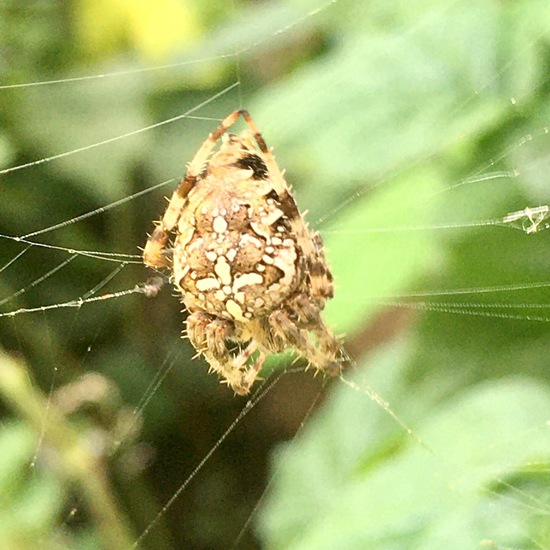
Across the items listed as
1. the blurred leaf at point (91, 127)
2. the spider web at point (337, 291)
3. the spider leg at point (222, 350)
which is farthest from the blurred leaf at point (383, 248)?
the blurred leaf at point (91, 127)

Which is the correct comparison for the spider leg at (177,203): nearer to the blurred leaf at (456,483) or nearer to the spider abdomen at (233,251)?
the spider abdomen at (233,251)

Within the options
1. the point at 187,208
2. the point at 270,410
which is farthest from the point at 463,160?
the point at 270,410

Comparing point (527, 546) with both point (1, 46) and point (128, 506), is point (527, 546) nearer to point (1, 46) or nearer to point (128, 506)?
point (128, 506)

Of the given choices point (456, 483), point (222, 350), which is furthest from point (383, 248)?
point (456, 483)

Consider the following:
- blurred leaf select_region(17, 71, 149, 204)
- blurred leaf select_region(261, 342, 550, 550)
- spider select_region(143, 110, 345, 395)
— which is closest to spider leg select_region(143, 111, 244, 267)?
spider select_region(143, 110, 345, 395)

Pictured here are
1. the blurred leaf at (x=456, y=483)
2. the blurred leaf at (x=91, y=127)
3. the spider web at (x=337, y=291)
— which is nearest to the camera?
the blurred leaf at (x=456, y=483)

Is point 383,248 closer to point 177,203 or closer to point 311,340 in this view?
point 311,340
